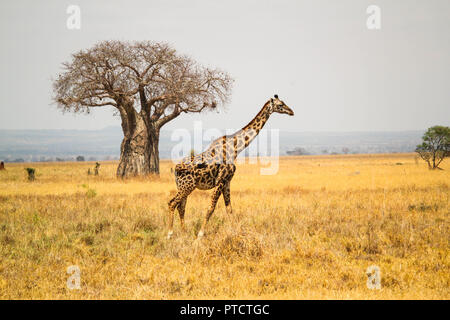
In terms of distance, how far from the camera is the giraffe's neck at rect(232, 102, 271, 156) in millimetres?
9219

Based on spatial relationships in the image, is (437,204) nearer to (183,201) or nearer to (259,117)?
(259,117)

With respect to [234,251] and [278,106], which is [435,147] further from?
[234,251]

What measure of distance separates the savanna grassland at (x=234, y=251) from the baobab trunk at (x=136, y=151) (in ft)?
33.5

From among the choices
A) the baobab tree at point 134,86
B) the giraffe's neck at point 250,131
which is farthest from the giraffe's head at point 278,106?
the baobab tree at point 134,86

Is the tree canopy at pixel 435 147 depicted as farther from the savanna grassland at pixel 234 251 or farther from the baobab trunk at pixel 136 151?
the baobab trunk at pixel 136 151

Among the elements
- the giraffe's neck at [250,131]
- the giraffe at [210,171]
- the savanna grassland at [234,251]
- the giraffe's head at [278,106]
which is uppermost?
the giraffe's head at [278,106]

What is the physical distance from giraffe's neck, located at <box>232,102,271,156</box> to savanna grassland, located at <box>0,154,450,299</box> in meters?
1.71

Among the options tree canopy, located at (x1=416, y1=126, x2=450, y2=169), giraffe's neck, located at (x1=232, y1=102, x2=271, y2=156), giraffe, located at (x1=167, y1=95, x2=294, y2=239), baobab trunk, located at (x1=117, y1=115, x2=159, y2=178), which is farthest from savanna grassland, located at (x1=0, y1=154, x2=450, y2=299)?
tree canopy, located at (x1=416, y1=126, x2=450, y2=169)

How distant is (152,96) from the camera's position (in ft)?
79.6

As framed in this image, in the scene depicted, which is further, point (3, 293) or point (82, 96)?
point (82, 96)

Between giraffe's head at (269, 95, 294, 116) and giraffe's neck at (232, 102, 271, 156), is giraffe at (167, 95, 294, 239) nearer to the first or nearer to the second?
giraffe's neck at (232, 102, 271, 156)

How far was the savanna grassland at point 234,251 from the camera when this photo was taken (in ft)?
19.3
